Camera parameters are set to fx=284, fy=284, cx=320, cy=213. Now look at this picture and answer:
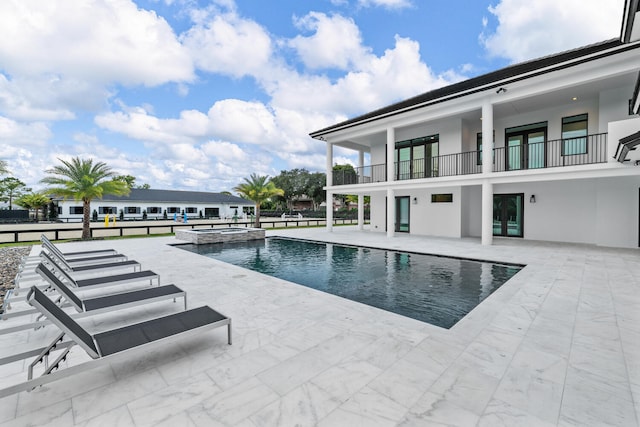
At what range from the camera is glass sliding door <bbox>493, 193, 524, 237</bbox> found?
1480 cm

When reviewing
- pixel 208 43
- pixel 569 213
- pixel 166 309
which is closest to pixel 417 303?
pixel 166 309

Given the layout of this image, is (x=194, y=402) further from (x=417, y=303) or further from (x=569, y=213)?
(x=569, y=213)

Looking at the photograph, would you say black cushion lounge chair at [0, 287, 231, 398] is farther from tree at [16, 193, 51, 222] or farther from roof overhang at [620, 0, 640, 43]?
tree at [16, 193, 51, 222]

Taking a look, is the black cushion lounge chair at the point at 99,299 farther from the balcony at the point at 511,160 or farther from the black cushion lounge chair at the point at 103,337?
the balcony at the point at 511,160

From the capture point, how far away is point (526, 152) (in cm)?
1428

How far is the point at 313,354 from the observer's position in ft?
11.1

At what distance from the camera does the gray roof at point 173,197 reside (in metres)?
38.6

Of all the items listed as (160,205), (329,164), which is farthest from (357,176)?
(160,205)

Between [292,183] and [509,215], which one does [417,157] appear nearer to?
[509,215]

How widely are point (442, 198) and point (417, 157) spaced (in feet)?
10.2

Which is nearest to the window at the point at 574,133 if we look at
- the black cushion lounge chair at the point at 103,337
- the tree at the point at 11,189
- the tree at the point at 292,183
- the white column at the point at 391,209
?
the white column at the point at 391,209

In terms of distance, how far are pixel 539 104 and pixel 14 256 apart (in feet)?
73.5

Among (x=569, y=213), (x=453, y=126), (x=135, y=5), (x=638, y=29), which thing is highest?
(x=135, y=5)

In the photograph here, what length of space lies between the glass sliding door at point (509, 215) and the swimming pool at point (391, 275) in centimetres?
745
